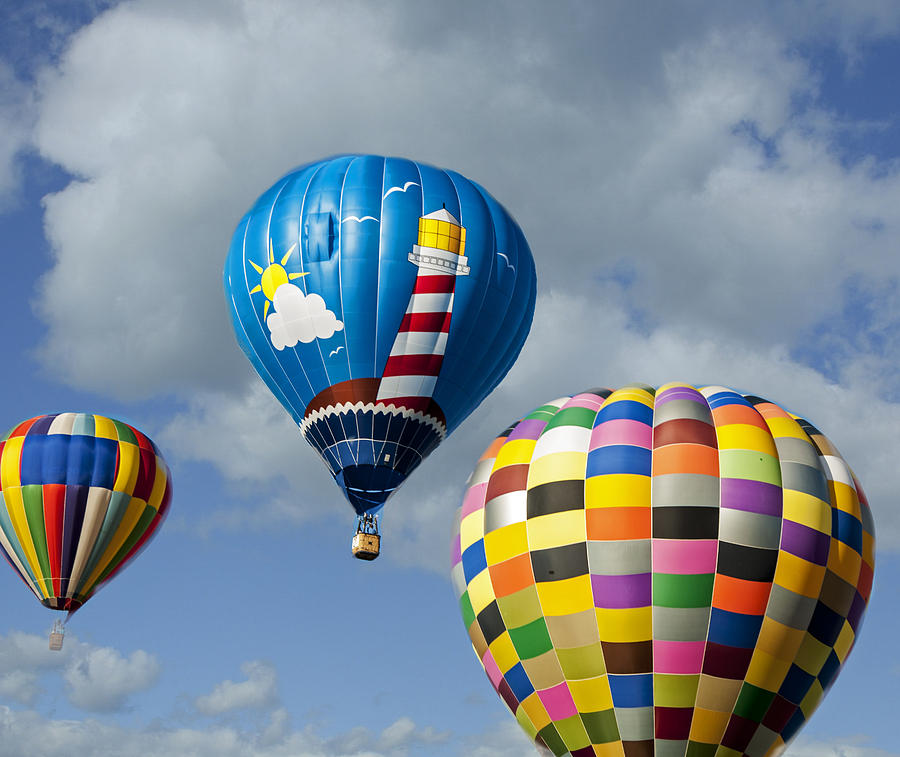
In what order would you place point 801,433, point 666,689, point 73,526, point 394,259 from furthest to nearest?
point 73,526 < point 394,259 < point 801,433 < point 666,689

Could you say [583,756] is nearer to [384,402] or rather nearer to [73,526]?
[384,402]

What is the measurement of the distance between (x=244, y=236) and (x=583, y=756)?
13320mm

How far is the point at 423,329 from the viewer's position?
85.7ft

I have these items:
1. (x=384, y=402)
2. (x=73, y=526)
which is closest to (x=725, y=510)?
(x=384, y=402)

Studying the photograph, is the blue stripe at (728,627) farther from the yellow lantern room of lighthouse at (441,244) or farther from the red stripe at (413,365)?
the yellow lantern room of lighthouse at (441,244)

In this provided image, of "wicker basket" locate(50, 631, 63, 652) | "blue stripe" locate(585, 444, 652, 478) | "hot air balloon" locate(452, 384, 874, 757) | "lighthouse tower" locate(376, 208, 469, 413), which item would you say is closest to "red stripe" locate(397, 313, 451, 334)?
"lighthouse tower" locate(376, 208, 469, 413)

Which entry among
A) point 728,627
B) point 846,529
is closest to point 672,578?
point 728,627

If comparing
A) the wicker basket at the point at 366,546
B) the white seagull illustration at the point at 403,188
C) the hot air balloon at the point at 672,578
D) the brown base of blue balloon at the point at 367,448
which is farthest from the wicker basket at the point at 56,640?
the hot air balloon at the point at 672,578

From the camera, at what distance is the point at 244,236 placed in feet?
90.1

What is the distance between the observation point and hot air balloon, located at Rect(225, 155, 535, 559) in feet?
85.3

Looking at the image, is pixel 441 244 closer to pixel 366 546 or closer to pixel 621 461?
pixel 366 546

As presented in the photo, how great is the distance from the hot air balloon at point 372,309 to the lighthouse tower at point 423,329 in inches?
0.9

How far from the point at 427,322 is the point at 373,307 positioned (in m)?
1.05

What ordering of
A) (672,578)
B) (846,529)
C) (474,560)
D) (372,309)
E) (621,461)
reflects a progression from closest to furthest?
(672,578), (621,461), (846,529), (474,560), (372,309)
